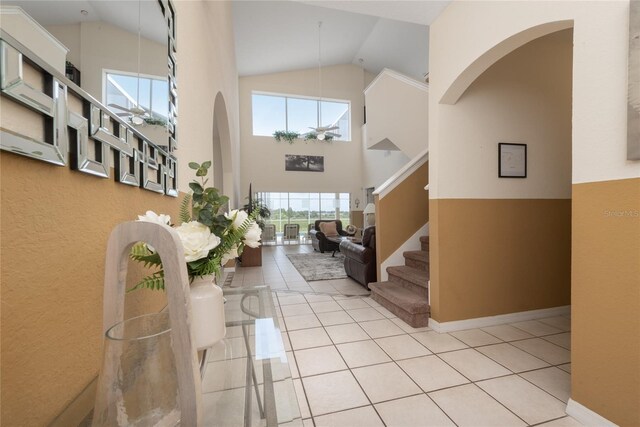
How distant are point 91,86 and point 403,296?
3.27 meters

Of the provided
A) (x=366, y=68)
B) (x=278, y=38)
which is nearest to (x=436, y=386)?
(x=278, y=38)

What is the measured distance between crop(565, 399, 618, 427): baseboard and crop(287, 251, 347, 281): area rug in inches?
141

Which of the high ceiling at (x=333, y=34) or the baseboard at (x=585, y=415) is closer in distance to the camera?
the baseboard at (x=585, y=415)

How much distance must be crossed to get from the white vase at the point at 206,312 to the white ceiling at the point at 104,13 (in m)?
0.61

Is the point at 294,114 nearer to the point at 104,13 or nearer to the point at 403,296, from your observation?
the point at 403,296

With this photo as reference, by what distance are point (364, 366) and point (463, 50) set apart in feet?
9.04

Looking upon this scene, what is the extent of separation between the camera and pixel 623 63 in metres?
1.38

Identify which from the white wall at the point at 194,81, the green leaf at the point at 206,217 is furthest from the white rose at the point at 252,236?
the white wall at the point at 194,81

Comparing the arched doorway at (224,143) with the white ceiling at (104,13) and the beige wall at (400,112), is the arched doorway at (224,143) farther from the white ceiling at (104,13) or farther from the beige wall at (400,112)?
the white ceiling at (104,13)

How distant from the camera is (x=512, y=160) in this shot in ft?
9.51

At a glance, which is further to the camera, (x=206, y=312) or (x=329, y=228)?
(x=329, y=228)

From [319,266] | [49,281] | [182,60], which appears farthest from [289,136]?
[49,281]

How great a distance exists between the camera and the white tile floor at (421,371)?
5.47ft

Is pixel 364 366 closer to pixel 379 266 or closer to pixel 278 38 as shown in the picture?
pixel 379 266
